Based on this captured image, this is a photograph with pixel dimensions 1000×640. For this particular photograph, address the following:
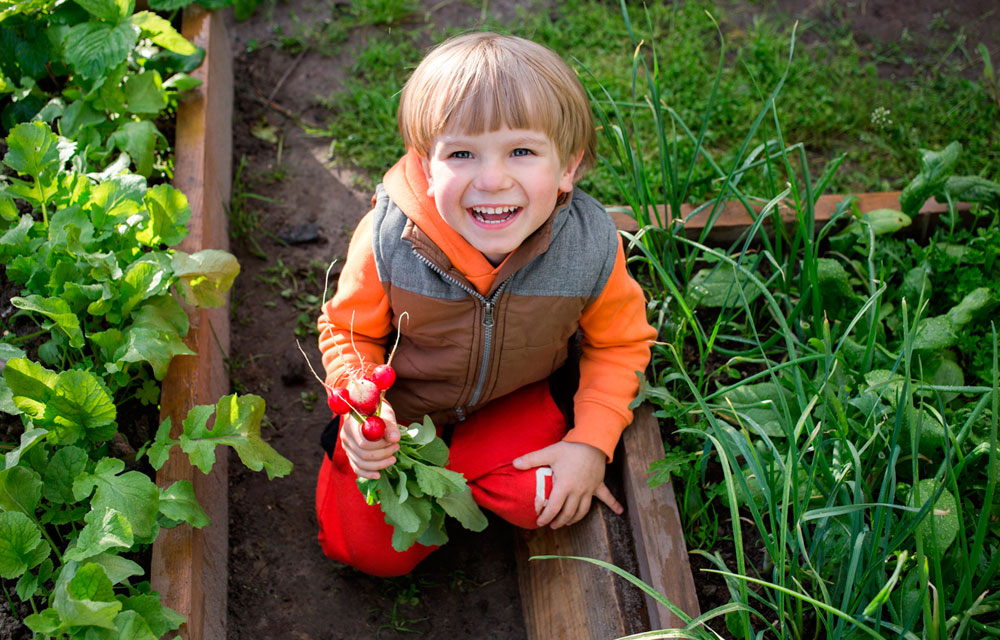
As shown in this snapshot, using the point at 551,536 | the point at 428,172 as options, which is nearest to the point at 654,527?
the point at 551,536

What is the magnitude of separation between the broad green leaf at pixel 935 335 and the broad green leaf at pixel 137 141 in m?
1.83

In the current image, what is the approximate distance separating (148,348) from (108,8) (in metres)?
0.96

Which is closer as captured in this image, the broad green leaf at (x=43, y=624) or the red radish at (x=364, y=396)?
the broad green leaf at (x=43, y=624)

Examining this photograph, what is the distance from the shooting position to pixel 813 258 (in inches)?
77.0

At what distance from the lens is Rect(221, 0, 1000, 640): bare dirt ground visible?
84.0 inches

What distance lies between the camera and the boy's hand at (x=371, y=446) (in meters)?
1.75

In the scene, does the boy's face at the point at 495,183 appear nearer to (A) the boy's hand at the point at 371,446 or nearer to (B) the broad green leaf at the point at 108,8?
(A) the boy's hand at the point at 371,446

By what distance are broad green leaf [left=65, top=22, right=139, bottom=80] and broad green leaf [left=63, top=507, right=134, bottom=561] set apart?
1.17 m

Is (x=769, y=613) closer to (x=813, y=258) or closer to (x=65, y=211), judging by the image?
(x=813, y=258)

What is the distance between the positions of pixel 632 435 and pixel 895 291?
2.64 ft

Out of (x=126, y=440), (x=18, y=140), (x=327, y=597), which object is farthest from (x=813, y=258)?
(x=18, y=140)

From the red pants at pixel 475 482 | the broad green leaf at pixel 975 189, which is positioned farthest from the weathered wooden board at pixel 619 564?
the broad green leaf at pixel 975 189

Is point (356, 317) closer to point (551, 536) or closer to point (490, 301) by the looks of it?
point (490, 301)

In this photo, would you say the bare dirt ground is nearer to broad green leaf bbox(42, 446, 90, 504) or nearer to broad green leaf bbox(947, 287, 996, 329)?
broad green leaf bbox(42, 446, 90, 504)
